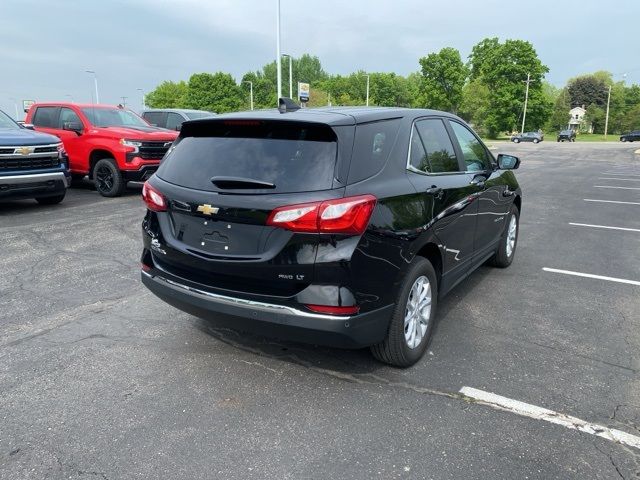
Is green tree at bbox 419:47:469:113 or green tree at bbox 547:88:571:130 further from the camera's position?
green tree at bbox 547:88:571:130

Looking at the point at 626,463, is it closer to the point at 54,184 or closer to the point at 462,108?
the point at 54,184

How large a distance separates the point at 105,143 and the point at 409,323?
31.0 feet

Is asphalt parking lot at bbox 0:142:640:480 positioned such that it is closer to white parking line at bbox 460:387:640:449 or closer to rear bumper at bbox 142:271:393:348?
white parking line at bbox 460:387:640:449

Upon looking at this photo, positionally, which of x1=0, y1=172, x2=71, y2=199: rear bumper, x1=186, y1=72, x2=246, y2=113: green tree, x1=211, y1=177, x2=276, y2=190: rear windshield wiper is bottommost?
x1=0, y1=172, x2=71, y2=199: rear bumper

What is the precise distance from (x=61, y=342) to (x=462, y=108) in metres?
79.8

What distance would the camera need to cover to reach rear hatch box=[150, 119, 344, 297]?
2852 millimetres

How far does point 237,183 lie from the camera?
305 centimetres

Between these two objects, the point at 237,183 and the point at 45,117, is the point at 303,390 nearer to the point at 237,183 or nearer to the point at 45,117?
the point at 237,183

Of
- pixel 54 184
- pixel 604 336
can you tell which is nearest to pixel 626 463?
pixel 604 336

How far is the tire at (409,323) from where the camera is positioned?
10.5 ft

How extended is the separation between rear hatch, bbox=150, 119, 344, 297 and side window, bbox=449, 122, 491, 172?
198cm

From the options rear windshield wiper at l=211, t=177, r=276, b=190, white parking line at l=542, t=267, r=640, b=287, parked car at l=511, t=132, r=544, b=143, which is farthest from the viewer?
parked car at l=511, t=132, r=544, b=143

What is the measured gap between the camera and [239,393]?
3119mm

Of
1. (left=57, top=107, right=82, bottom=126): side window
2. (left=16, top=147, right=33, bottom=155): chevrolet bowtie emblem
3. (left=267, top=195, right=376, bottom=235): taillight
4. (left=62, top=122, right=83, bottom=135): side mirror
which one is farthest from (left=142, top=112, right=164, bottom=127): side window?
(left=267, top=195, right=376, bottom=235): taillight
